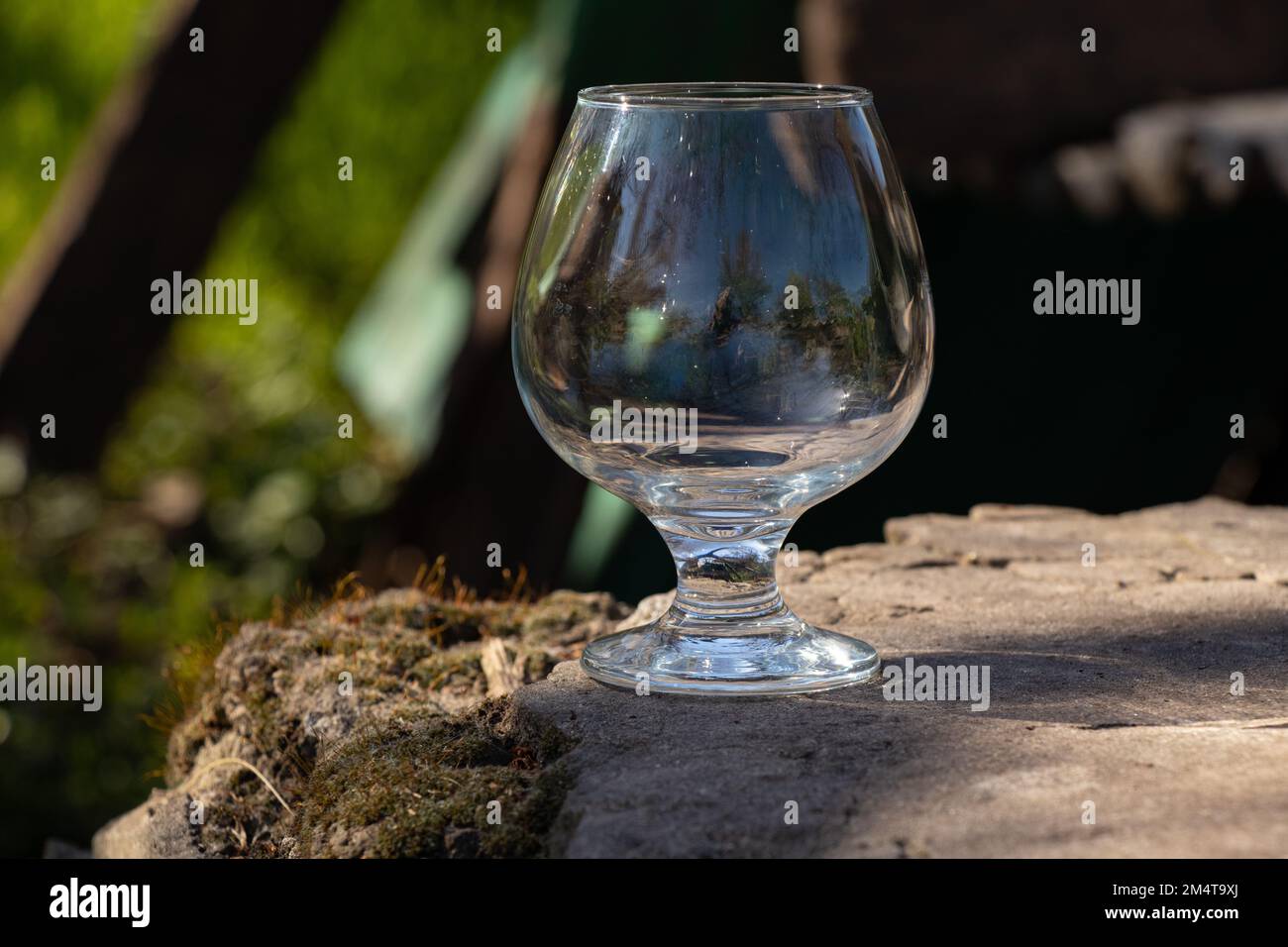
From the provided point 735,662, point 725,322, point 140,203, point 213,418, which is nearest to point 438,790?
point 735,662

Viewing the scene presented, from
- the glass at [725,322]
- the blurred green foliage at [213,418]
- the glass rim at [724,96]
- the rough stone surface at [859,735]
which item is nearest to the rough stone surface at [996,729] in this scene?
the rough stone surface at [859,735]

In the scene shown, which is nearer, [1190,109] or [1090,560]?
[1090,560]

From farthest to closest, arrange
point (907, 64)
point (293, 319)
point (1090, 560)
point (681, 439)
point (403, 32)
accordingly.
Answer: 1. point (403, 32)
2. point (293, 319)
3. point (907, 64)
4. point (1090, 560)
5. point (681, 439)

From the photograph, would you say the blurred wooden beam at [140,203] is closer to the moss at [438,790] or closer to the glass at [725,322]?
the glass at [725,322]

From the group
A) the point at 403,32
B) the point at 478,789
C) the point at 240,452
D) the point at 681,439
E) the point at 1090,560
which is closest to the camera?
the point at 478,789

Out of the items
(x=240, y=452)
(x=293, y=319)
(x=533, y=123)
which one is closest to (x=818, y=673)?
(x=533, y=123)

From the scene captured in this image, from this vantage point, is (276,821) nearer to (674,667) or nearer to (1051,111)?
(674,667)
